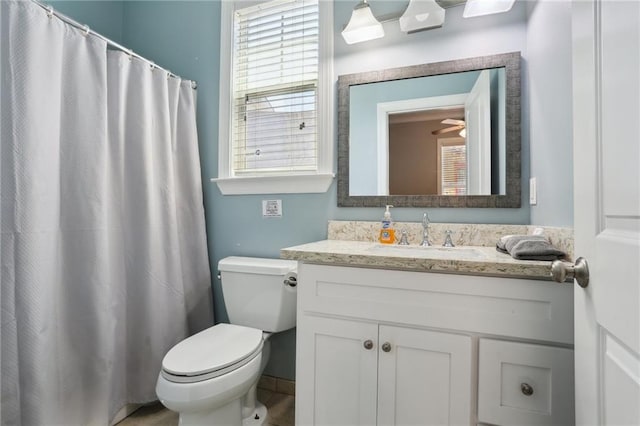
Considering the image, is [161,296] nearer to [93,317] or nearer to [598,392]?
[93,317]

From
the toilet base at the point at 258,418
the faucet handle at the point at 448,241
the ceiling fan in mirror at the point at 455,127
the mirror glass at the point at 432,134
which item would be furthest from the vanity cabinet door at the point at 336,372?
the ceiling fan in mirror at the point at 455,127

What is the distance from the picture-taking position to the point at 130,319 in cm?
155

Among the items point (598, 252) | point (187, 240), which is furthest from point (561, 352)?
point (187, 240)

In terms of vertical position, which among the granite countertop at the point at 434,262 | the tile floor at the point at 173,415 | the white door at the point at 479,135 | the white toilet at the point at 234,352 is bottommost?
the tile floor at the point at 173,415

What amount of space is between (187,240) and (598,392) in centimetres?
182

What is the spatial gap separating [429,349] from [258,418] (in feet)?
3.40

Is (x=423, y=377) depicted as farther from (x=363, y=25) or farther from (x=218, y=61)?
(x=218, y=61)

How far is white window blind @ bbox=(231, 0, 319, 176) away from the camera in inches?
69.0

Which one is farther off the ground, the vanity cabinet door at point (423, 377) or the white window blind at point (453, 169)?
the white window blind at point (453, 169)

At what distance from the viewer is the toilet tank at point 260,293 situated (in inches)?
59.6

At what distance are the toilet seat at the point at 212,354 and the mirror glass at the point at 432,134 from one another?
821 millimetres

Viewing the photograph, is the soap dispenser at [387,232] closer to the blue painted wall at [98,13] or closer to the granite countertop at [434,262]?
the granite countertop at [434,262]

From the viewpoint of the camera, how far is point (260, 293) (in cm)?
154

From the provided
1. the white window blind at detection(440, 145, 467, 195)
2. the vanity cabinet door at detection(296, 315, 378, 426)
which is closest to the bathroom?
the white window blind at detection(440, 145, 467, 195)
